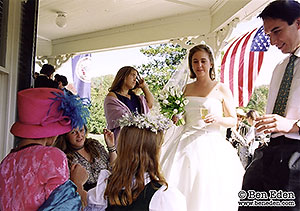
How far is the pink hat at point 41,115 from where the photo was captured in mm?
1359

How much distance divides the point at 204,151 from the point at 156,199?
128 centimetres

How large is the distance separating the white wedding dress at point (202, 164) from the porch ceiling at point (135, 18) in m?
1.35

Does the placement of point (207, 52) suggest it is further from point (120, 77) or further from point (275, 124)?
point (275, 124)

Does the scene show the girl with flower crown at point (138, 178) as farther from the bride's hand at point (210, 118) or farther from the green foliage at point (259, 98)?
the green foliage at point (259, 98)

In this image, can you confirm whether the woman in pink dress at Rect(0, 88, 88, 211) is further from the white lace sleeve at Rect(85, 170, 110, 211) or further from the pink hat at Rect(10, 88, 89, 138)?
the white lace sleeve at Rect(85, 170, 110, 211)

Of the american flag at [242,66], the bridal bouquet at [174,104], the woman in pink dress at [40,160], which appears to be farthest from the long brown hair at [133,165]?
the american flag at [242,66]

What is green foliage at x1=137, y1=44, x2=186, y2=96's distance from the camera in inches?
466

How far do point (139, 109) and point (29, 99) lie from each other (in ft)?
6.99

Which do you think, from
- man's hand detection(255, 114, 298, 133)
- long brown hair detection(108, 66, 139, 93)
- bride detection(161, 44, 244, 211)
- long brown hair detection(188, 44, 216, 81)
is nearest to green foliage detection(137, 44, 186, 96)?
long brown hair detection(108, 66, 139, 93)

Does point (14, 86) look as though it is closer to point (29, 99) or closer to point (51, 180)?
point (29, 99)

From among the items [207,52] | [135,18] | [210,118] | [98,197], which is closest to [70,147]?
[98,197]

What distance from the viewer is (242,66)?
5586 mm

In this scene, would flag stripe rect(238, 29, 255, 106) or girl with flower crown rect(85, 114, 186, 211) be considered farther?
flag stripe rect(238, 29, 255, 106)

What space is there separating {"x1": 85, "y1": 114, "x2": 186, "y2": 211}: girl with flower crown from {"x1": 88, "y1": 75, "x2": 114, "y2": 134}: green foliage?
271 inches
